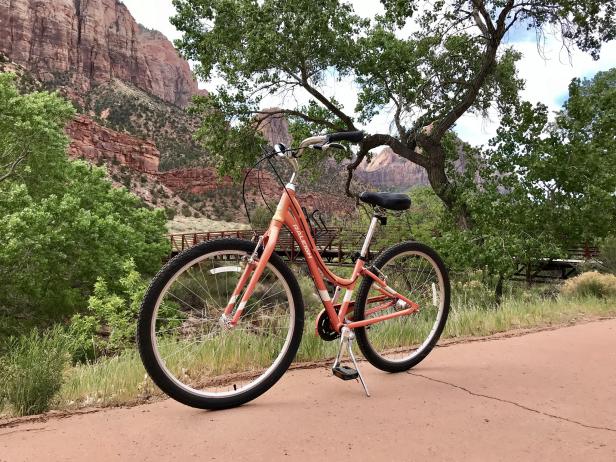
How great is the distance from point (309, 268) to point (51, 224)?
16.4 meters

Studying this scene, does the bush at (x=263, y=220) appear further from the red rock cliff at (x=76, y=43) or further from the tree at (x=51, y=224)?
the red rock cliff at (x=76, y=43)

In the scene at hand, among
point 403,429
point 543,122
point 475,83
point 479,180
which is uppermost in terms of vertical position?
point 475,83

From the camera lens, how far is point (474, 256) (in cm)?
1152

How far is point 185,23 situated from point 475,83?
8.43 meters

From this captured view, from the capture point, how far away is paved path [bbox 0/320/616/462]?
2096mm

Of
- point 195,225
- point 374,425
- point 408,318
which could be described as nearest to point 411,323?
point 408,318

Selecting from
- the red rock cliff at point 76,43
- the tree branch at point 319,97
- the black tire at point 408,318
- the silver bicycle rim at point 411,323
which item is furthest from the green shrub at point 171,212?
the black tire at point 408,318

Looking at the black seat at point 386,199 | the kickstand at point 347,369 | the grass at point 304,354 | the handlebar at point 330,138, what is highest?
the handlebar at point 330,138

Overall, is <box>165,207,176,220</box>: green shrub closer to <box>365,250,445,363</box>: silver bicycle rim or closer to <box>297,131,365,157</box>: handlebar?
<box>365,250,445,363</box>: silver bicycle rim

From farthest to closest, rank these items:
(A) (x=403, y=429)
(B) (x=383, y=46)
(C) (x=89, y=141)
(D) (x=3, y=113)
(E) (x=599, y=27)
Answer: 1. (C) (x=89, y=141)
2. (D) (x=3, y=113)
3. (B) (x=383, y=46)
4. (E) (x=599, y=27)
5. (A) (x=403, y=429)

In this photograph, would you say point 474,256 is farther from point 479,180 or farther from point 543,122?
point 543,122

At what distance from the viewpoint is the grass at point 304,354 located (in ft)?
9.43

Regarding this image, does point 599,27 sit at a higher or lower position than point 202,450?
higher

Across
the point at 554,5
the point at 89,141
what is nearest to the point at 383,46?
the point at 554,5
